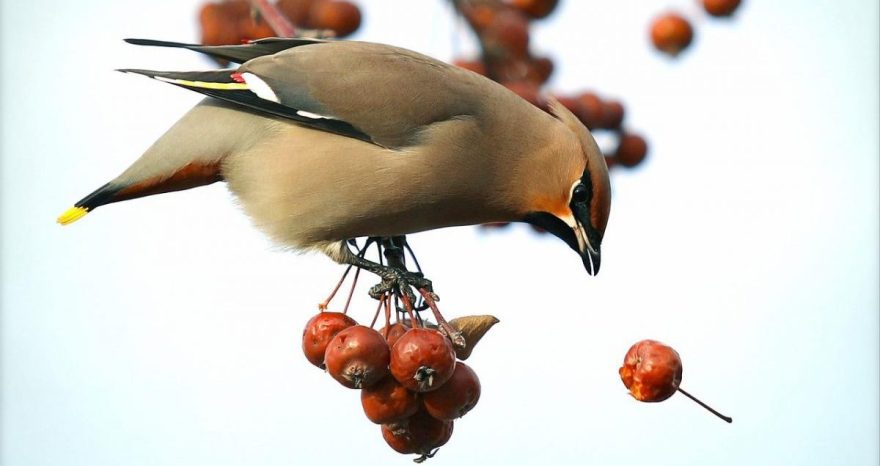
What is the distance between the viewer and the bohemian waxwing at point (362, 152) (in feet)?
11.6

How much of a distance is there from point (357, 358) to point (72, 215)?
1202mm

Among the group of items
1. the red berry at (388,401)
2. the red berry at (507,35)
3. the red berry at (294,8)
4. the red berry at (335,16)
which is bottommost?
the red berry at (388,401)

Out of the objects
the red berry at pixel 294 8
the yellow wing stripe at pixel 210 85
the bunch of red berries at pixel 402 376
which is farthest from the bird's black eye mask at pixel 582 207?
the red berry at pixel 294 8

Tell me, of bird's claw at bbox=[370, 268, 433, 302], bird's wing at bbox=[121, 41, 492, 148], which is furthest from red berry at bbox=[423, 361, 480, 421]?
bird's wing at bbox=[121, 41, 492, 148]

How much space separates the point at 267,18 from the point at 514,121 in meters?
0.82

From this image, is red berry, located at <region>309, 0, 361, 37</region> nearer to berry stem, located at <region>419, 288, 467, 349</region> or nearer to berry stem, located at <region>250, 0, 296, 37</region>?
berry stem, located at <region>250, 0, 296, 37</region>

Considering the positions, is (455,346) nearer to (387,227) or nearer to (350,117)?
(387,227)

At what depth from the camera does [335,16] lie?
398cm

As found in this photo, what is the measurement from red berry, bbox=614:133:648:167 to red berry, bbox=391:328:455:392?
142 centimetres

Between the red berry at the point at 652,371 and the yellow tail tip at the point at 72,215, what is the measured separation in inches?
64.5

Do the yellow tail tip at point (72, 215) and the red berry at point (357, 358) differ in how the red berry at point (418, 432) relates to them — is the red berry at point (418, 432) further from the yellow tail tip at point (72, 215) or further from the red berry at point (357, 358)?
the yellow tail tip at point (72, 215)

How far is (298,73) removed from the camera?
3602 mm

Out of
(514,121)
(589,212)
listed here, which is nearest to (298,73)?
(514,121)

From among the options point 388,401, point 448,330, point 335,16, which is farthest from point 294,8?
point 388,401
